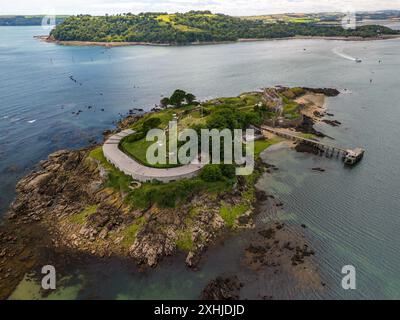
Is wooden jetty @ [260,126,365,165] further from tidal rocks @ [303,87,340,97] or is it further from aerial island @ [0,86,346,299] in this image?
tidal rocks @ [303,87,340,97]

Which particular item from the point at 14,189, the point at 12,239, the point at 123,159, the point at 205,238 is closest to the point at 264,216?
the point at 205,238

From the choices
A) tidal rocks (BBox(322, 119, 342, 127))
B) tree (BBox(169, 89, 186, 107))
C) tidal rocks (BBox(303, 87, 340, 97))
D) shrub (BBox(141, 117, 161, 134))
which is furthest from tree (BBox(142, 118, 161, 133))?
tidal rocks (BBox(303, 87, 340, 97))

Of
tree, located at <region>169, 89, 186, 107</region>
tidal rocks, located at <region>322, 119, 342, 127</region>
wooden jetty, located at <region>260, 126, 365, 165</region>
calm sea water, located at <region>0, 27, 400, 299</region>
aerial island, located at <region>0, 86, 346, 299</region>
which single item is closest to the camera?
calm sea water, located at <region>0, 27, 400, 299</region>

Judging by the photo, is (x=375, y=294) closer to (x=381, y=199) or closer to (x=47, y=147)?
(x=381, y=199)

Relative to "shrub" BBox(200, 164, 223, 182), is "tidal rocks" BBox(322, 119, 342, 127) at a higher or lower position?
higher

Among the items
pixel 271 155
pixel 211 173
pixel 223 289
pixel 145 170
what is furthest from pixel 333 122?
pixel 223 289

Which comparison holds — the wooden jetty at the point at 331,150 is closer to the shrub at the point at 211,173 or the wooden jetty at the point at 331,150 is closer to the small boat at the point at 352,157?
the small boat at the point at 352,157
